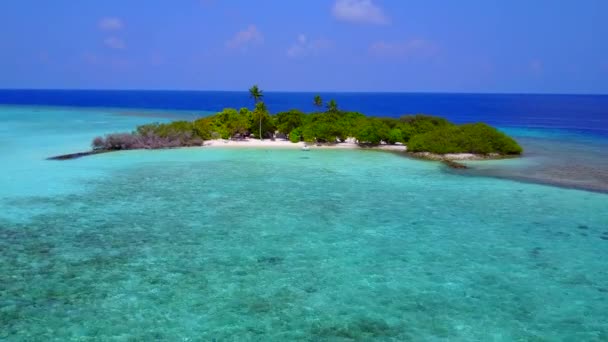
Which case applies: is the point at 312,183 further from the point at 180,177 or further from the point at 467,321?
the point at 467,321

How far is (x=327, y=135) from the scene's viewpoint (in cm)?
4472

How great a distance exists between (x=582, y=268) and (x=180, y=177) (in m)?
20.5

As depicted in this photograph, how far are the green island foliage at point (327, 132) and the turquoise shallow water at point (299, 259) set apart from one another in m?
10.4

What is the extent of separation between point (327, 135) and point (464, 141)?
1180 cm

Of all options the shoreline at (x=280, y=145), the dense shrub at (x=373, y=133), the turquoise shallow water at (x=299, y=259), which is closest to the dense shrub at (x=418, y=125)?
the shoreline at (x=280, y=145)

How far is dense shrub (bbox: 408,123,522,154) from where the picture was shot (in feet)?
124

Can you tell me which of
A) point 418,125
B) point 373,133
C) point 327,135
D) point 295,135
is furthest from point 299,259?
point 295,135

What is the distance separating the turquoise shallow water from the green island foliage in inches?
408

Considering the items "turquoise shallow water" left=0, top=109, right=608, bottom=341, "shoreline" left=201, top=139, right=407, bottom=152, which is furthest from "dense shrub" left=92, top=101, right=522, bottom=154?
"turquoise shallow water" left=0, top=109, right=608, bottom=341

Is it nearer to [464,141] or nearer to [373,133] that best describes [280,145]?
[373,133]

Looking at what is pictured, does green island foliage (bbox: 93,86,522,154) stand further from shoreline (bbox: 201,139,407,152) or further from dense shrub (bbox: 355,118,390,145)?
shoreline (bbox: 201,139,407,152)

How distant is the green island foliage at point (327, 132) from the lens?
126 ft

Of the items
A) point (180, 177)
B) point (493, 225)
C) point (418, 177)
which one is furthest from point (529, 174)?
point (180, 177)

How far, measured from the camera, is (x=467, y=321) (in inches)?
457
